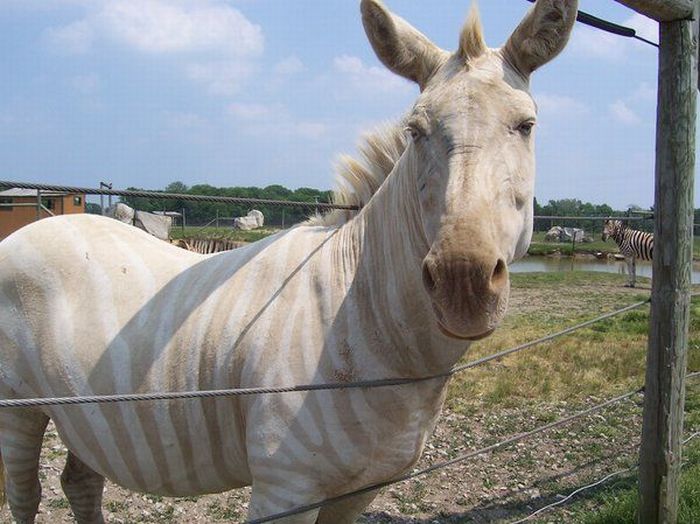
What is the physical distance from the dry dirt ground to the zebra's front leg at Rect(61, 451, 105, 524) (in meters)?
0.60

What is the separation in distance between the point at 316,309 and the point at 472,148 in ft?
2.51

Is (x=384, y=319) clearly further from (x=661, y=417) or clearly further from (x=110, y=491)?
(x=110, y=491)

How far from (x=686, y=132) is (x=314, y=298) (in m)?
1.84

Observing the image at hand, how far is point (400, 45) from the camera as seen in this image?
1884 millimetres

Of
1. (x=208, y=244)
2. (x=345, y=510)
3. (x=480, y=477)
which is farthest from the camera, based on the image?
(x=208, y=244)

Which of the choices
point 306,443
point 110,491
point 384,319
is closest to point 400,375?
point 384,319

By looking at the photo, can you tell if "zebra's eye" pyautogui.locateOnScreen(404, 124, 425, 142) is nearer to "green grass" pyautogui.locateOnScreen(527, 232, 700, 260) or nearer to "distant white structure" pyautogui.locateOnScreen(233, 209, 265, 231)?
"distant white structure" pyautogui.locateOnScreen(233, 209, 265, 231)

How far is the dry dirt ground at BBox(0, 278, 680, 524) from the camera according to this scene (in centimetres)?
366

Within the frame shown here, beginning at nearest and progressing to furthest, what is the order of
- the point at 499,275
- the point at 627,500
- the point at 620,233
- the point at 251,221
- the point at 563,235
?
the point at 499,275, the point at 627,500, the point at 620,233, the point at 251,221, the point at 563,235

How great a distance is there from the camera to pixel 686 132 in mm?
2605

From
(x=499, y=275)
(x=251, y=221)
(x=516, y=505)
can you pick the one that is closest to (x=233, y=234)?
(x=251, y=221)

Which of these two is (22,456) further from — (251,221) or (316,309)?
(251,221)

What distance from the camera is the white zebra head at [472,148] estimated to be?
4.77 ft

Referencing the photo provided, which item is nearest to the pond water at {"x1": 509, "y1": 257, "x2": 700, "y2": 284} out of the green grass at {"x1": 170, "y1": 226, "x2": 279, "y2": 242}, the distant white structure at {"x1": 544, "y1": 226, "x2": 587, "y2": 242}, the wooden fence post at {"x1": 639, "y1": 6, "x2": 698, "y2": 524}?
the distant white structure at {"x1": 544, "y1": 226, "x2": 587, "y2": 242}
